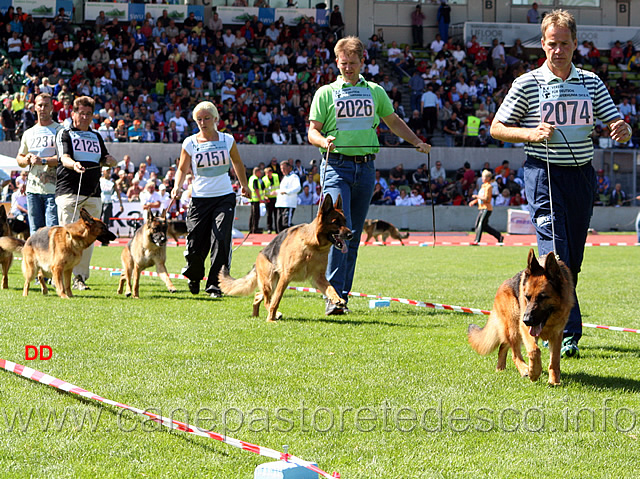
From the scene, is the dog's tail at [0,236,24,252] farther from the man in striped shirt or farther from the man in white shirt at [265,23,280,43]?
the man in white shirt at [265,23,280,43]

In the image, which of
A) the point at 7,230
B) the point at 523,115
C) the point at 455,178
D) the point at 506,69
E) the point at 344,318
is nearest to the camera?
the point at 523,115

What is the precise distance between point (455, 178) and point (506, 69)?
8433mm

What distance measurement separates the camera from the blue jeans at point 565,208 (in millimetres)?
5543

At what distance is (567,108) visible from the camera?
17.8ft

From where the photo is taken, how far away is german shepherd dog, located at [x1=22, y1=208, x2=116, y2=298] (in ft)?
29.5

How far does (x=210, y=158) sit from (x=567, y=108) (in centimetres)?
466

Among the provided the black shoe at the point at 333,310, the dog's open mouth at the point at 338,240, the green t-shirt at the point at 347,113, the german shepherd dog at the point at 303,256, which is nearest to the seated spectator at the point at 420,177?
the green t-shirt at the point at 347,113

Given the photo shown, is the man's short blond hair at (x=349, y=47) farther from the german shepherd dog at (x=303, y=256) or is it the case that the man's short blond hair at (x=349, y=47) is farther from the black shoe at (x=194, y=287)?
the black shoe at (x=194, y=287)

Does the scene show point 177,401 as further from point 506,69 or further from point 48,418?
point 506,69

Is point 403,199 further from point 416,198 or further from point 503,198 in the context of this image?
point 503,198

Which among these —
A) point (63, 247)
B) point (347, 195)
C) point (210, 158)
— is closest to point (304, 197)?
point (210, 158)

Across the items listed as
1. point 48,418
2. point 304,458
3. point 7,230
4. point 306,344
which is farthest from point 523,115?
point 7,230

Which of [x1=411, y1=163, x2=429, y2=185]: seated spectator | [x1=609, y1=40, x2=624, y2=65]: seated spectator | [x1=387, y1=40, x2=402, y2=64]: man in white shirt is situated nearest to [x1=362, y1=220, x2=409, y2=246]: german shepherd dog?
[x1=411, y1=163, x2=429, y2=185]: seated spectator

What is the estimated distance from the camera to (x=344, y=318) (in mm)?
7473
